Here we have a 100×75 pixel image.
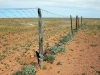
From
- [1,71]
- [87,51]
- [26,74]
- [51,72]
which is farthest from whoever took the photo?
[87,51]

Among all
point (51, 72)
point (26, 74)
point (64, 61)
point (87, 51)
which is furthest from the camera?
point (87, 51)

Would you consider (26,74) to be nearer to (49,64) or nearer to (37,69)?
(37,69)

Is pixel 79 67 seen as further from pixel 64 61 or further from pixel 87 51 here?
pixel 87 51

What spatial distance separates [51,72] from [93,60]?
3920 mm

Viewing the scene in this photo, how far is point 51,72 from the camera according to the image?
1152 centimetres

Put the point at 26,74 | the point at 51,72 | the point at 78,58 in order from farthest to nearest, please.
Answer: the point at 78,58 < the point at 51,72 < the point at 26,74

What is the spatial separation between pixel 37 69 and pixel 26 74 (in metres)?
1.13

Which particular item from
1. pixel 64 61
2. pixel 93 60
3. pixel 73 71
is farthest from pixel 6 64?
pixel 93 60

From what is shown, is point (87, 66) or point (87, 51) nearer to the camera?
point (87, 66)

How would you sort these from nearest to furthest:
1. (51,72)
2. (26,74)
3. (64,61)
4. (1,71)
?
(26,74) → (51,72) → (1,71) → (64,61)

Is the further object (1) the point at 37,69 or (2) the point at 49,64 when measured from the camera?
(2) the point at 49,64

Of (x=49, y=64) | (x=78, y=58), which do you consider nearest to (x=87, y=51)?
(x=78, y=58)

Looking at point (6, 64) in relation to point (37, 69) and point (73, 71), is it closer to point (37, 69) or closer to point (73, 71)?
point (37, 69)

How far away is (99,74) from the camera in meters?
11.3
